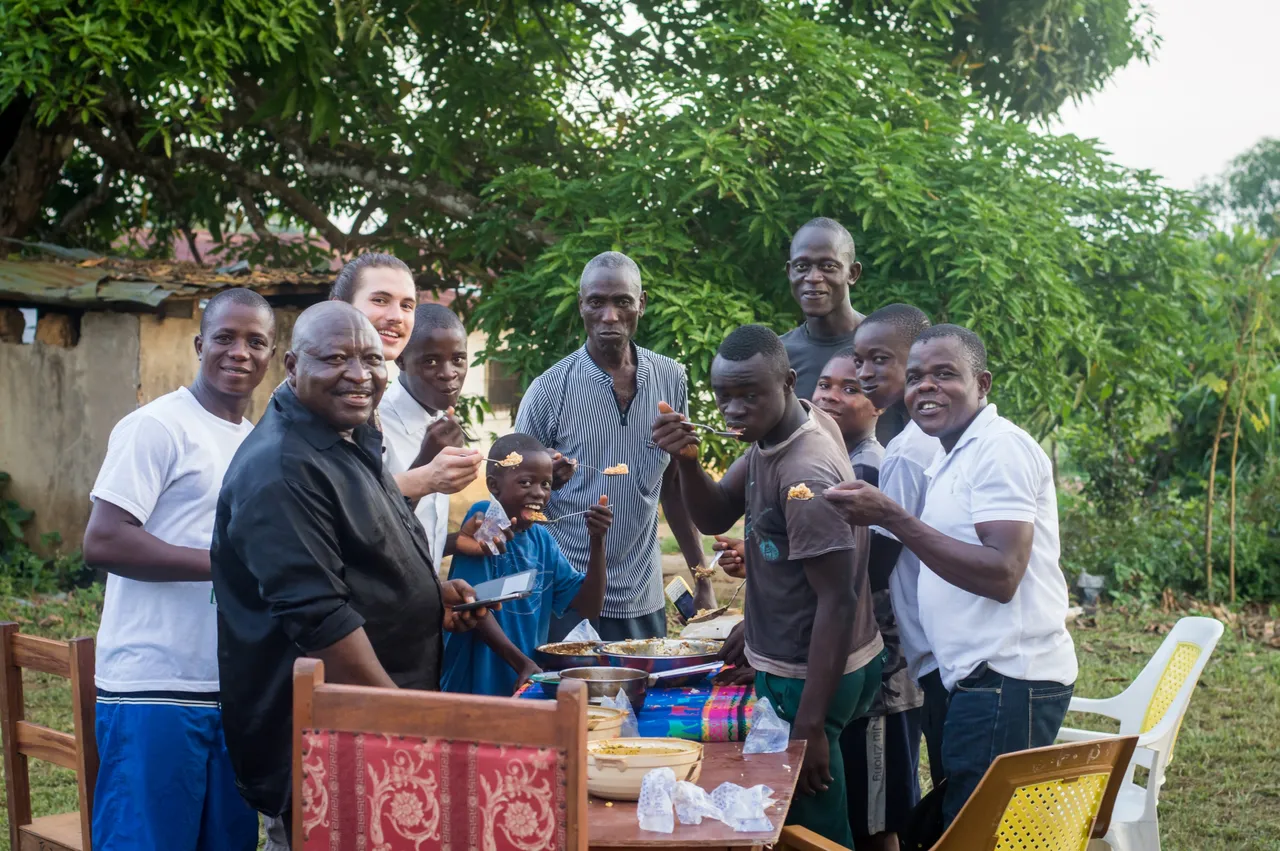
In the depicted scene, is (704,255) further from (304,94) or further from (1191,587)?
(1191,587)

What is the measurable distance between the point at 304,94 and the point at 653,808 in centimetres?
822

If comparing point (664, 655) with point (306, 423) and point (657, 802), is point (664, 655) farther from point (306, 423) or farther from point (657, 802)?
point (306, 423)

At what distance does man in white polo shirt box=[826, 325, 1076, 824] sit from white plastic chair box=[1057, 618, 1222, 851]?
104 cm

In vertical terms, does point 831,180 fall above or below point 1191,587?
above

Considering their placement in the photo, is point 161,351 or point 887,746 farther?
point 161,351

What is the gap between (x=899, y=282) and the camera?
7703 mm

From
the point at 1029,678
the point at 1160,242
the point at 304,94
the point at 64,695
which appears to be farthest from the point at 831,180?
the point at 64,695

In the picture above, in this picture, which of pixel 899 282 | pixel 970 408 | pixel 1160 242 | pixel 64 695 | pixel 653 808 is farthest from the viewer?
pixel 1160 242

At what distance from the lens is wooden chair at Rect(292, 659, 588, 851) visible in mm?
2094

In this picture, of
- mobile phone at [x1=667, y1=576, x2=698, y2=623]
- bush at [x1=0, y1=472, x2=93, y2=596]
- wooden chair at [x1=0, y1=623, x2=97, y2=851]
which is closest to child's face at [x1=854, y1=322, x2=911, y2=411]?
mobile phone at [x1=667, y1=576, x2=698, y2=623]

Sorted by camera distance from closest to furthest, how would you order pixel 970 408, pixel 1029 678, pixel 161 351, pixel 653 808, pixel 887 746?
pixel 653 808 → pixel 1029 678 → pixel 970 408 → pixel 887 746 → pixel 161 351

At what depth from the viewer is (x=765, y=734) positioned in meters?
2.84

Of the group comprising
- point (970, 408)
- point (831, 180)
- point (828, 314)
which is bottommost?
point (970, 408)

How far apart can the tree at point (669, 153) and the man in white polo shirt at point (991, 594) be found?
13.8 feet
